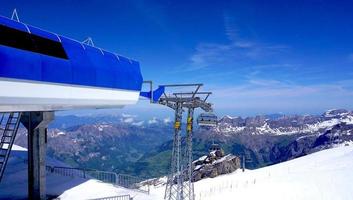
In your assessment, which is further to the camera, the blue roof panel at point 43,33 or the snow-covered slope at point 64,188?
the snow-covered slope at point 64,188

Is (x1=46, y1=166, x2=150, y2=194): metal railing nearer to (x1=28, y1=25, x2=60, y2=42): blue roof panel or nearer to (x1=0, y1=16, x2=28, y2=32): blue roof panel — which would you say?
(x1=28, y1=25, x2=60, y2=42): blue roof panel

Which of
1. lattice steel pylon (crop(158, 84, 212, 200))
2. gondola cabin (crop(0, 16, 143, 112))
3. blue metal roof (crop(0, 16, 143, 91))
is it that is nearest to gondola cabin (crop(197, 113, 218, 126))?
lattice steel pylon (crop(158, 84, 212, 200))

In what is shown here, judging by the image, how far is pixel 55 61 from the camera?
2373 centimetres

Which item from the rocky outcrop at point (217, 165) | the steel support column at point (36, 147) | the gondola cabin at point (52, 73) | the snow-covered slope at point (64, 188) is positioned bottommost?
the rocky outcrop at point (217, 165)

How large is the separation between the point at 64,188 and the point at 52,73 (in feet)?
52.8

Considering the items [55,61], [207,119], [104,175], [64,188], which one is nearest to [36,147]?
[64,188]

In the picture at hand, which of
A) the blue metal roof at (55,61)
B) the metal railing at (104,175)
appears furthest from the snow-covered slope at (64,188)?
the blue metal roof at (55,61)

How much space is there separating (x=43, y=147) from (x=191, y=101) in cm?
1492

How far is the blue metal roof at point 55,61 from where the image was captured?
66.4 ft

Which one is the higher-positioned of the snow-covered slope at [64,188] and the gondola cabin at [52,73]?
the gondola cabin at [52,73]

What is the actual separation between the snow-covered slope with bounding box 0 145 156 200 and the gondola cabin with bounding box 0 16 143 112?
859 cm

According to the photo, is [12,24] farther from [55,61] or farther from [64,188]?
[64,188]

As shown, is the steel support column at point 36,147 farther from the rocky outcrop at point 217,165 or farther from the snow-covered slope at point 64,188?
the rocky outcrop at point 217,165

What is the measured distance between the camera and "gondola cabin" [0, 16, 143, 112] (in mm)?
19969
